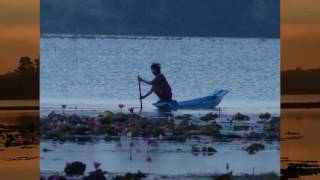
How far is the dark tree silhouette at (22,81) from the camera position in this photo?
703cm

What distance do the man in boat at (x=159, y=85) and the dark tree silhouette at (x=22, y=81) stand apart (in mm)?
874

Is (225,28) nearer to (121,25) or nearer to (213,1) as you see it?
(213,1)

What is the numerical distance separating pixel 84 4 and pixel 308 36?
1.94m

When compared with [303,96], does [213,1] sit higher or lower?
higher

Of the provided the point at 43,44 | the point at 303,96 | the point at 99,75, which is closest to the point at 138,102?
the point at 99,75

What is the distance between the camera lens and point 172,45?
7184 mm

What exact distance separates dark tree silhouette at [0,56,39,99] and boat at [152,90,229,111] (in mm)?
Result: 1020

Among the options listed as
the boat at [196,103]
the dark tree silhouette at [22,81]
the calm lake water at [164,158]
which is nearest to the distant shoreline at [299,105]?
the calm lake water at [164,158]

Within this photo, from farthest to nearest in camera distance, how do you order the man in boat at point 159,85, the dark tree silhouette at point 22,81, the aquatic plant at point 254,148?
the aquatic plant at point 254,148, the man in boat at point 159,85, the dark tree silhouette at point 22,81

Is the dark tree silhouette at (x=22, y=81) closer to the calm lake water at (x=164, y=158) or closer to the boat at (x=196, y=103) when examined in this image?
the calm lake water at (x=164, y=158)

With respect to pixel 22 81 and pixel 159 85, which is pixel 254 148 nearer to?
pixel 159 85

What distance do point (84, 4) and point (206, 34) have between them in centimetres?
106

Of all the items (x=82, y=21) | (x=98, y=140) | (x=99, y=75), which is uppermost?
(x=82, y=21)

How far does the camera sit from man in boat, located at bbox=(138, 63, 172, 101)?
7176mm
